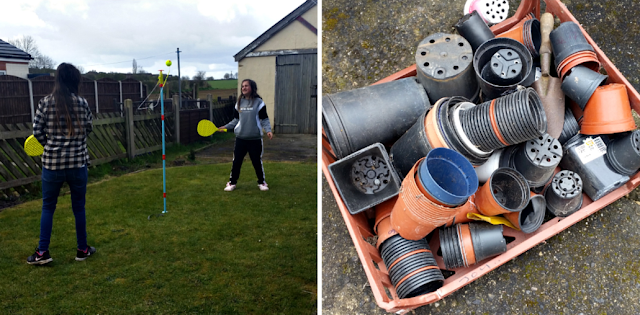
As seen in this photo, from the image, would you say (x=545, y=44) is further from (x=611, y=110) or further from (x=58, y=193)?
(x=58, y=193)

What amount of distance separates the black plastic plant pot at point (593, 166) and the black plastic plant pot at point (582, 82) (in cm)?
19

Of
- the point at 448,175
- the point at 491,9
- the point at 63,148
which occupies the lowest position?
the point at 448,175

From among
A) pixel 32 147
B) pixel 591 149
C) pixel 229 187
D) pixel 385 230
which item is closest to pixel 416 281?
pixel 385 230

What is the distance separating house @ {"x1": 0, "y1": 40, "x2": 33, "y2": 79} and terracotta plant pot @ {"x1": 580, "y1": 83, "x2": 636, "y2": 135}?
2.33m

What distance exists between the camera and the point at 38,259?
161 centimetres

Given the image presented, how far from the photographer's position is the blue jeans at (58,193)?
Result: 5.23 ft

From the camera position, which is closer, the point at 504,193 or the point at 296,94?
the point at 296,94

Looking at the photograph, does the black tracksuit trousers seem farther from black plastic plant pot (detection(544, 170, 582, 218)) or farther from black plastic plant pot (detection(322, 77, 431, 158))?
black plastic plant pot (detection(544, 170, 582, 218))

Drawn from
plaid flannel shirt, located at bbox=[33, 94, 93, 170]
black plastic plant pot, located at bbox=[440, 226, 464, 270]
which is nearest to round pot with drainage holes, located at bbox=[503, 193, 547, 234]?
black plastic plant pot, located at bbox=[440, 226, 464, 270]

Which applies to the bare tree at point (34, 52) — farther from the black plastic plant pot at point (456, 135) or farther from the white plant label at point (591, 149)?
the white plant label at point (591, 149)

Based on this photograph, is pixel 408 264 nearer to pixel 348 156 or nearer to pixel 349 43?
pixel 348 156

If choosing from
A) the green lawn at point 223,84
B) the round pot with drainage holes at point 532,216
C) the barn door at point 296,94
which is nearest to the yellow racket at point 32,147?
the green lawn at point 223,84

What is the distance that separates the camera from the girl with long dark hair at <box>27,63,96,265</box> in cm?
152

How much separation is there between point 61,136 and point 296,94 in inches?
37.3
